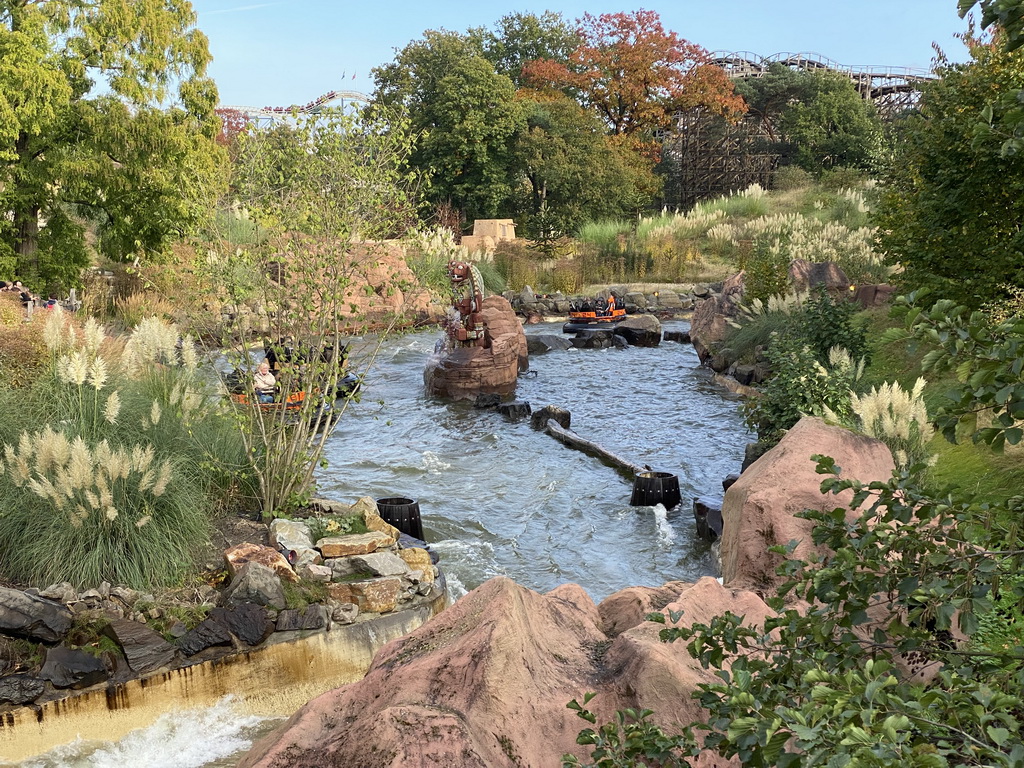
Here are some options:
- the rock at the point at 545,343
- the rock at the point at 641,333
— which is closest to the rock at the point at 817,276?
the rock at the point at 641,333

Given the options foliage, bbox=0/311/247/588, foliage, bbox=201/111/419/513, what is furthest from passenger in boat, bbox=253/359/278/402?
foliage, bbox=0/311/247/588

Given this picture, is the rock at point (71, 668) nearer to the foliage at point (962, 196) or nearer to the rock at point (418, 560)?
the rock at point (418, 560)

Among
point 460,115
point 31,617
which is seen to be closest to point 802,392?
point 31,617

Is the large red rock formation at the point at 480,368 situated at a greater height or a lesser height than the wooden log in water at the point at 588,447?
greater

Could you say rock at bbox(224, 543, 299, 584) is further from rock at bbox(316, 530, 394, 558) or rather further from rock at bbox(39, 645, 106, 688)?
rock at bbox(39, 645, 106, 688)

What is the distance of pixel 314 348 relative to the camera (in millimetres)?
8047

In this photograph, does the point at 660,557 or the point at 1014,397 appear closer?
the point at 1014,397

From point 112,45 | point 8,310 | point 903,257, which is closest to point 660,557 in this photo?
point 903,257

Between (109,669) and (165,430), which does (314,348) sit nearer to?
(165,430)

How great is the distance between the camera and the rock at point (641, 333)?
21.3 meters

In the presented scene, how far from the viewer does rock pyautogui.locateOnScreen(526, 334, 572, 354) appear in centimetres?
2044

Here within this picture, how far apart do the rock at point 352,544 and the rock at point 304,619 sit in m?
0.65

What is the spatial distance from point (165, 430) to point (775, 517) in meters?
4.52

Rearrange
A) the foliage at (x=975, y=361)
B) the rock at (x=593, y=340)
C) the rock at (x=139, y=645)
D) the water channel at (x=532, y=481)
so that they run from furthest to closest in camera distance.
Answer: the rock at (x=593, y=340) < the water channel at (x=532, y=481) < the rock at (x=139, y=645) < the foliage at (x=975, y=361)
